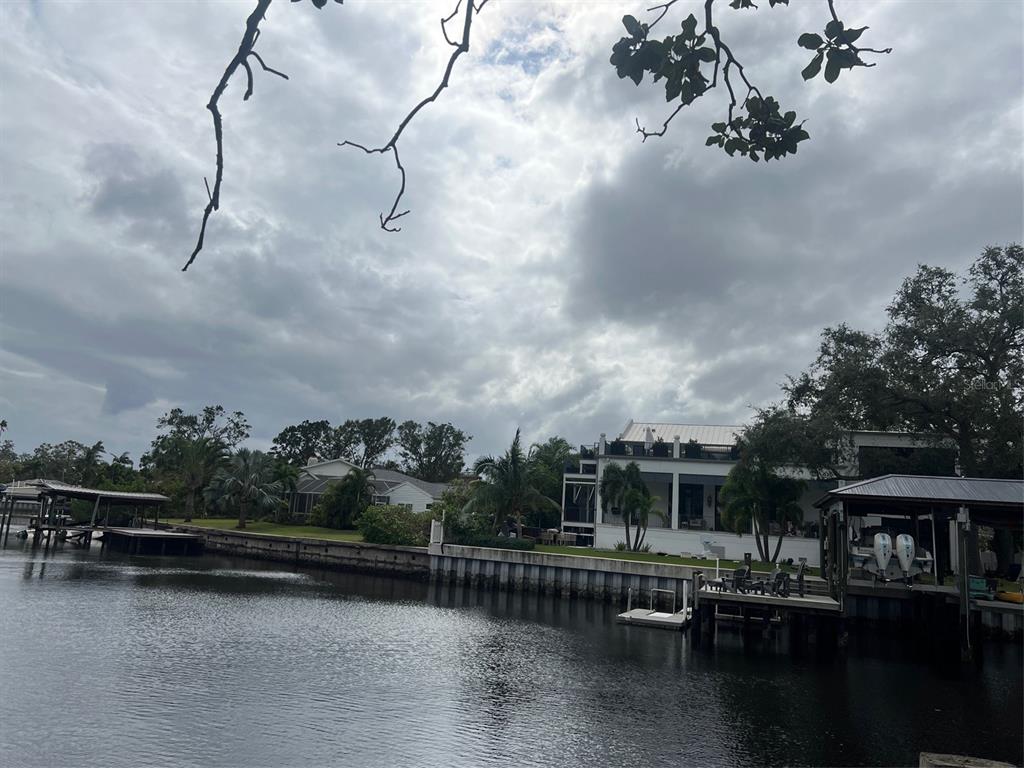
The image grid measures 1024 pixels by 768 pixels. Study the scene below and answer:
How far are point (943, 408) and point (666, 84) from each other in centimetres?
4139

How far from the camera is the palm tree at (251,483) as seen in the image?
6806cm

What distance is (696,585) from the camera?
3209 centimetres

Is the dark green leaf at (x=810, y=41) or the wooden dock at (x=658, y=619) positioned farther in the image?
the wooden dock at (x=658, y=619)

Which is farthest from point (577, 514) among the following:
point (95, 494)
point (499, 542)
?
point (95, 494)

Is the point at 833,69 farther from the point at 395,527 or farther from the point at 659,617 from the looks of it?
the point at 395,527

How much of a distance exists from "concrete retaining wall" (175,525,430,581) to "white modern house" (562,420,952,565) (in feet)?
43.5

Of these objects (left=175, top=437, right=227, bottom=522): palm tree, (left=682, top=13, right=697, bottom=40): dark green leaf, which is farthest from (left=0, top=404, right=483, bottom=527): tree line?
(left=682, top=13, right=697, bottom=40): dark green leaf

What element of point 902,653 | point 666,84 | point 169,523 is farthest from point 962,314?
point 169,523

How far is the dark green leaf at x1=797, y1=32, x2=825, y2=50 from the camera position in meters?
4.43

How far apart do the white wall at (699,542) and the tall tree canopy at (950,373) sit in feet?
28.8

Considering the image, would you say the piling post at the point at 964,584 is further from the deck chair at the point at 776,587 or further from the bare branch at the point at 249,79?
the bare branch at the point at 249,79

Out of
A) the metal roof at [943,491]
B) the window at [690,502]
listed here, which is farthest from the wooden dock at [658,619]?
the window at [690,502]

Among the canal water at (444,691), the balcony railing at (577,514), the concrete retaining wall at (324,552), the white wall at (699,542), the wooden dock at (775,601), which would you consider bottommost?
the canal water at (444,691)

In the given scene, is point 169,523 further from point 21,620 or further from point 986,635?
point 986,635
